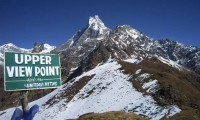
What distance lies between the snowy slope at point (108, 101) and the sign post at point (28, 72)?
1236 inches

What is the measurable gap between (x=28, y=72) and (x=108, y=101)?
162 ft

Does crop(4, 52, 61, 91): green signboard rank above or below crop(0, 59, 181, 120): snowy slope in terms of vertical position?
above

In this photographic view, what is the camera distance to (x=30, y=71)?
1209 cm

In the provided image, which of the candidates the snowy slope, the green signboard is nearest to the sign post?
the green signboard

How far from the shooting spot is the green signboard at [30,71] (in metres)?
11.5

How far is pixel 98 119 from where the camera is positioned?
23.0m

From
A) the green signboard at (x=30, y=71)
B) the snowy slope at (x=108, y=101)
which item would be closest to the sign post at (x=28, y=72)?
the green signboard at (x=30, y=71)

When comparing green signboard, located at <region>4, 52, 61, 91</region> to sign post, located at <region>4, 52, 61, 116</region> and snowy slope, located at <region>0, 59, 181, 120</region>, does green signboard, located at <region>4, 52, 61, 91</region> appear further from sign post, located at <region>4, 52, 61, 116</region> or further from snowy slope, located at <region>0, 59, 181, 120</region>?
snowy slope, located at <region>0, 59, 181, 120</region>

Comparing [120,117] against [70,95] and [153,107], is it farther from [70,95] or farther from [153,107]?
[70,95]

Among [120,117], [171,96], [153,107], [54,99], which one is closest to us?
[120,117]

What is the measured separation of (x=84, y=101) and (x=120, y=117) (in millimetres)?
45525

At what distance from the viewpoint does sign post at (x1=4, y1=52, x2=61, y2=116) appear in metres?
11.5

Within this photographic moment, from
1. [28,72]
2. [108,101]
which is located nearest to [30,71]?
[28,72]

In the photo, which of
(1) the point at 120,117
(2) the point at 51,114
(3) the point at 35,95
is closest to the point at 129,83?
(2) the point at 51,114
